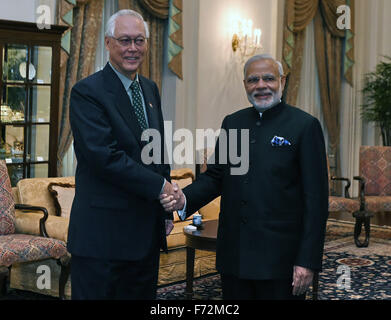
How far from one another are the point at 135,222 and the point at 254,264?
513mm

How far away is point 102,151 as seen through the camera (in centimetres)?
249

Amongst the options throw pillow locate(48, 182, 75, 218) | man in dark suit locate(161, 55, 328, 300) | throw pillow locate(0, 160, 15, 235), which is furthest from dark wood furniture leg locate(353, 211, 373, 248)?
man in dark suit locate(161, 55, 328, 300)

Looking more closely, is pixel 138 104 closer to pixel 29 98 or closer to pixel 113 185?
pixel 113 185

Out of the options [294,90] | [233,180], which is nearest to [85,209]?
[233,180]

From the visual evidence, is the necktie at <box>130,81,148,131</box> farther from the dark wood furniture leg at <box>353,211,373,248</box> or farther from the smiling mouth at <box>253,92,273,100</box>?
the dark wood furniture leg at <box>353,211,373,248</box>

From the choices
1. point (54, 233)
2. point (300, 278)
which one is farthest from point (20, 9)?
point (300, 278)

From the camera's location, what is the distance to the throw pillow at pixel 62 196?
17.7ft

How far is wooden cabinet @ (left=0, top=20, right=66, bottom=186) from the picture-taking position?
5.83 metres

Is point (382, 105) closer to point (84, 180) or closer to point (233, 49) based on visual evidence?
point (233, 49)

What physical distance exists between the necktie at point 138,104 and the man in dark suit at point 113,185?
3 cm

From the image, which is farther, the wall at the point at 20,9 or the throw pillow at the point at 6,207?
the wall at the point at 20,9

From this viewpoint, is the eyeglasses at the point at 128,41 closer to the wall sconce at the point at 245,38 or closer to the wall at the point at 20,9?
the wall at the point at 20,9

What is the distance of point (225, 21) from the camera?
872 cm

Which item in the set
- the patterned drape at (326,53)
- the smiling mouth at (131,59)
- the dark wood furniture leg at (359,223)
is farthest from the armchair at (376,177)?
the smiling mouth at (131,59)
